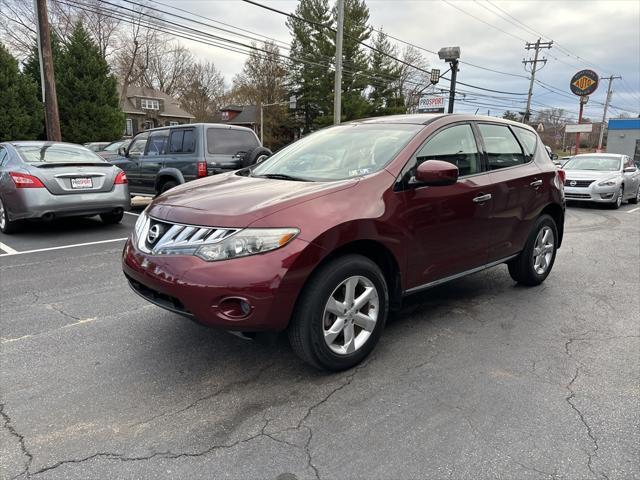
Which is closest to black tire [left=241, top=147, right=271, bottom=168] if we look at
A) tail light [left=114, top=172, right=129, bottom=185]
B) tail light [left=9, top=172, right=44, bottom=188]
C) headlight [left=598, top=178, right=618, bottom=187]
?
tail light [left=114, top=172, right=129, bottom=185]

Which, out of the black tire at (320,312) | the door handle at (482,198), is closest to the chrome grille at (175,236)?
the black tire at (320,312)

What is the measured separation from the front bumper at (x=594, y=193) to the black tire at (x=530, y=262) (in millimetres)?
8507

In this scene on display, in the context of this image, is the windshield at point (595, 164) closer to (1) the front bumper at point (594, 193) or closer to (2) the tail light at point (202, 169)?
(1) the front bumper at point (594, 193)

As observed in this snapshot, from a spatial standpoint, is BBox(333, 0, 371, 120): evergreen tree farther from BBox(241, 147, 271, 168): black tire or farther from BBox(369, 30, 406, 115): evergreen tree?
BBox(241, 147, 271, 168): black tire

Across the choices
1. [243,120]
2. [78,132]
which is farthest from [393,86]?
[78,132]

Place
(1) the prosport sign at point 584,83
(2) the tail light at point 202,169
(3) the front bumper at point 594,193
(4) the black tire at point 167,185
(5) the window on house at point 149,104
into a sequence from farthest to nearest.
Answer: (5) the window on house at point 149,104 < (1) the prosport sign at point 584,83 < (3) the front bumper at point 594,193 < (4) the black tire at point 167,185 < (2) the tail light at point 202,169

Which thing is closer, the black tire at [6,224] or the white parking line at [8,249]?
the white parking line at [8,249]

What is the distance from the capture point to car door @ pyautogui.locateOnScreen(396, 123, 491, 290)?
11.1 feet

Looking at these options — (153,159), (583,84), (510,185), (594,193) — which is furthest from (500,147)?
(583,84)

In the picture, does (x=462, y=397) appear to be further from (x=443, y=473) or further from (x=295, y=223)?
(x=295, y=223)

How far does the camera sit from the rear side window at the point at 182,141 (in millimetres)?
8562

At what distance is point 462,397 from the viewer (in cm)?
285

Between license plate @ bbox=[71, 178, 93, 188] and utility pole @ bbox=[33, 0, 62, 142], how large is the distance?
8.55 m

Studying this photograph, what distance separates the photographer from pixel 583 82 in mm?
30812
